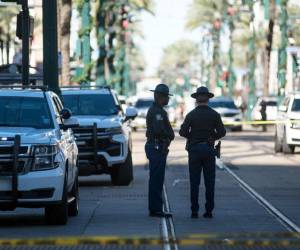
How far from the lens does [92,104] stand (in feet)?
81.9

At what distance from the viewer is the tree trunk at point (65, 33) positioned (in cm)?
4447

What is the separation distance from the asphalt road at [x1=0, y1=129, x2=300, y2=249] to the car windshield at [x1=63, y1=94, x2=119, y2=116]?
1.56 meters

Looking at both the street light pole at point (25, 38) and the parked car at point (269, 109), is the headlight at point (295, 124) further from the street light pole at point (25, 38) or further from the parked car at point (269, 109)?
the parked car at point (269, 109)

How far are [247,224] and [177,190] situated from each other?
22.7 feet

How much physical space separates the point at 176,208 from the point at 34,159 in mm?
4274

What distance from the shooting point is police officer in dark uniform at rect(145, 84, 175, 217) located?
1736 cm

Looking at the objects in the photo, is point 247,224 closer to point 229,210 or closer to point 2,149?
point 229,210

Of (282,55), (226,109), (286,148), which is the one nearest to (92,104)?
(286,148)

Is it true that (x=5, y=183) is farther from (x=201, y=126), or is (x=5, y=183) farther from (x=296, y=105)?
(x=296, y=105)

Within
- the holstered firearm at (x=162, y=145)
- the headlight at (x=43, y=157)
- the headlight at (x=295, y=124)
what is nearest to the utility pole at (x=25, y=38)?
the holstered firearm at (x=162, y=145)

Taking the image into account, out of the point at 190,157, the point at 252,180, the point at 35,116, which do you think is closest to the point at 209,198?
the point at 190,157

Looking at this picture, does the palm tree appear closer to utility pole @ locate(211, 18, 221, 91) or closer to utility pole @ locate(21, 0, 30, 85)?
utility pole @ locate(211, 18, 221, 91)

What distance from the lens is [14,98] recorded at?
16.9 meters

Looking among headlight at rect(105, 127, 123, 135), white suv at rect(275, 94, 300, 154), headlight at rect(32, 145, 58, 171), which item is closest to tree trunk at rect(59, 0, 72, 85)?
white suv at rect(275, 94, 300, 154)
